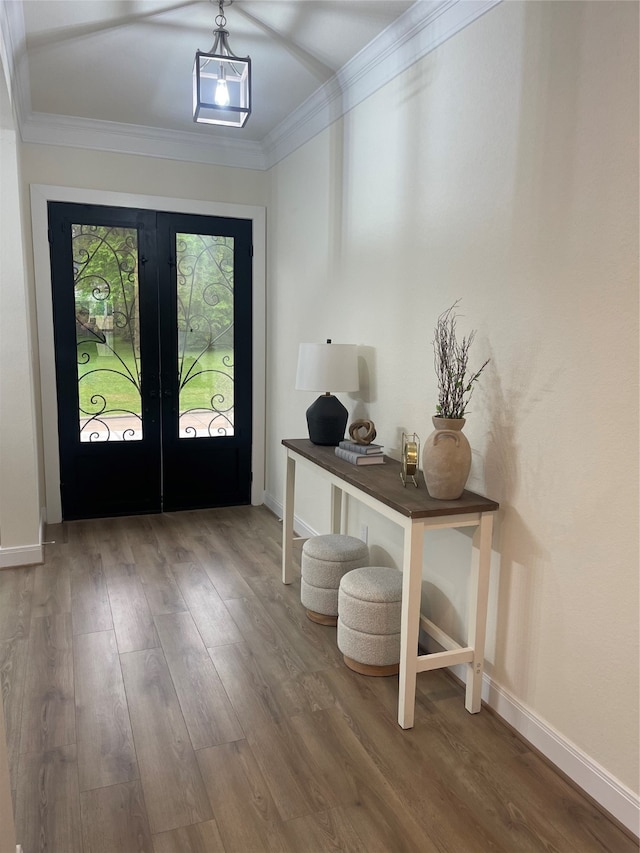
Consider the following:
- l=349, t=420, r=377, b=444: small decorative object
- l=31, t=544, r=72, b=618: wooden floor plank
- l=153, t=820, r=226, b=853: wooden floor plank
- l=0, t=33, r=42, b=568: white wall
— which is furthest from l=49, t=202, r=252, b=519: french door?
l=153, t=820, r=226, b=853: wooden floor plank

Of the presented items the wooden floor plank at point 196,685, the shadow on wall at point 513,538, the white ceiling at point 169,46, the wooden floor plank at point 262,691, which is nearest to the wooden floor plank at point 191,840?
the wooden floor plank at point 196,685

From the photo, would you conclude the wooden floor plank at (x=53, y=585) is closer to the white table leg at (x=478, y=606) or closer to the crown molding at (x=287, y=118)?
the white table leg at (x=478, y=606)

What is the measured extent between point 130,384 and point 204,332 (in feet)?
2.19

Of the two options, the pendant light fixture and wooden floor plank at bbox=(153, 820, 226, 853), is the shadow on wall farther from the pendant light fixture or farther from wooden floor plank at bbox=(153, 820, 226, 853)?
the pendant light fixture

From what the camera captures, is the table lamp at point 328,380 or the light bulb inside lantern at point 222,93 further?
the table lamp at point 328,380

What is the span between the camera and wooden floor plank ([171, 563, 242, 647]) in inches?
→ 115

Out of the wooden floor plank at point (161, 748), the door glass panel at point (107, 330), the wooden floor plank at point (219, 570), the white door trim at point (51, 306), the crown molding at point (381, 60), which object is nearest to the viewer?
the wooden floor plank at point (161, 748)

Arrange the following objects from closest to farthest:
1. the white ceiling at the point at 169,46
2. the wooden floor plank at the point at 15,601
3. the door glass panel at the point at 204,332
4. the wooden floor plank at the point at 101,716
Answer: the wooden floor plank at the point at 101,716 < the white ceiling at the point at 169,46 < the wooden floor plank at the point at 15,601 < the door glass panel at the point at 204,332

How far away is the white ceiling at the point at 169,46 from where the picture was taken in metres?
2.70

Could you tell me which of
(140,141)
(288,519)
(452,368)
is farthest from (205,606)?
(140,141)

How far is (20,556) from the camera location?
3.74 m

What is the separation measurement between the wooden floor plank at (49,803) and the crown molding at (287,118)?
274cm

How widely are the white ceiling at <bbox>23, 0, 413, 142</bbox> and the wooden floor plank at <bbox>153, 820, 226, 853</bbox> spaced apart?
3.08 metres


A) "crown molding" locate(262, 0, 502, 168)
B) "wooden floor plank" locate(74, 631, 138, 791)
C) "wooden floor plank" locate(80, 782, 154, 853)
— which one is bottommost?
"wooden floor plank" locate(80, 782, 154, 853)
